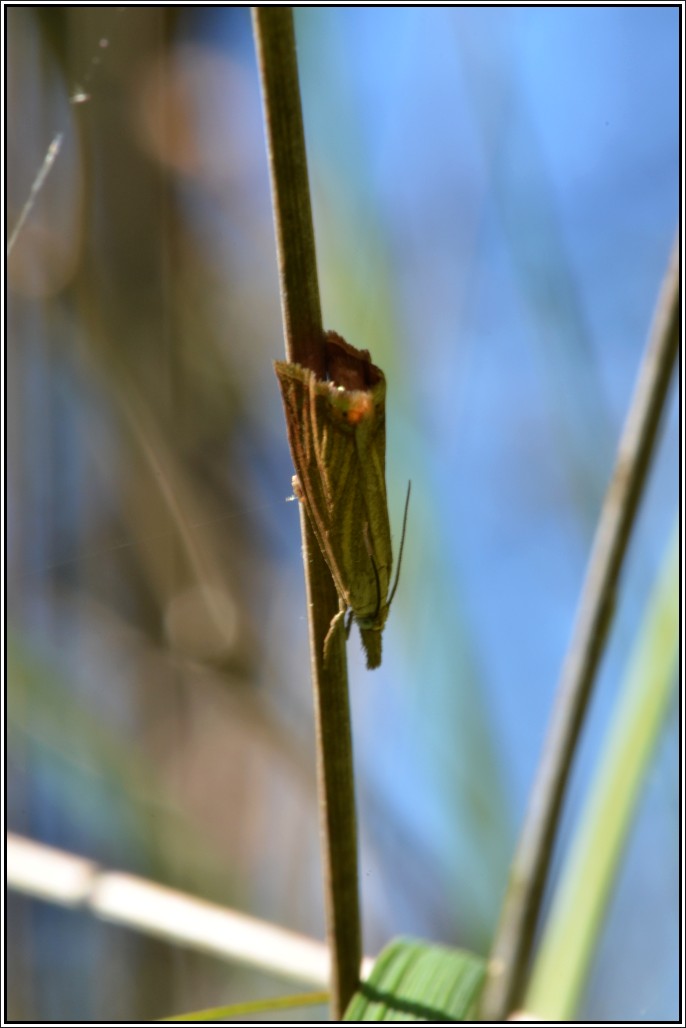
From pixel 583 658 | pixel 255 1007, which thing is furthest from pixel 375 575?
pixel 255 1007

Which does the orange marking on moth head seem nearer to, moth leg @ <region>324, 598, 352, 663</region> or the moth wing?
the moth wing

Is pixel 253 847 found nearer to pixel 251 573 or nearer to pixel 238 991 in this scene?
pixel 238 991

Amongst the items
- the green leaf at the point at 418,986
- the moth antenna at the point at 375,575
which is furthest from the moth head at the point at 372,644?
the green leaf at the point at 418,986

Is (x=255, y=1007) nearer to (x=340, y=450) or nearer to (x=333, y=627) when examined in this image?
(x=333, y=627)

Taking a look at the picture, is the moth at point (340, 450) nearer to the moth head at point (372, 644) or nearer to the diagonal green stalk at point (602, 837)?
the moth head at point (372, 644)

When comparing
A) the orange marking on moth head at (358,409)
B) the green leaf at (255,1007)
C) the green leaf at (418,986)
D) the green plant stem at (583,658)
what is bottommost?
the green leaf at (255,1007)

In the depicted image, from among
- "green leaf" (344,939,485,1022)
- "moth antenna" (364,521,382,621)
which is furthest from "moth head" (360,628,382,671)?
"green leaf" (344,939,485,1022)

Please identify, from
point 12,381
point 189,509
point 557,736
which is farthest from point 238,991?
point 12,381
